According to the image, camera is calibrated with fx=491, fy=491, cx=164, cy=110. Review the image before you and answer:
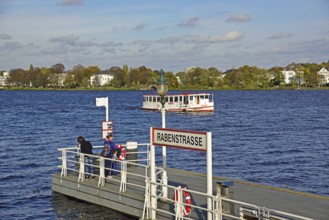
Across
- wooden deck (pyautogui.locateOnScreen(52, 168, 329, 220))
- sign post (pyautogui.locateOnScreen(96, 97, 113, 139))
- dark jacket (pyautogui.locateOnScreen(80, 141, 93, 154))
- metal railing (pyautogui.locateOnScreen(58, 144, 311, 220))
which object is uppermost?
sign post (pyautogui.locateOnScreen(96, 97, 113, 139))

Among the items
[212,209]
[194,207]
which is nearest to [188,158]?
[194,207]

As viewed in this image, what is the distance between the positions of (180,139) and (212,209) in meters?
1.92

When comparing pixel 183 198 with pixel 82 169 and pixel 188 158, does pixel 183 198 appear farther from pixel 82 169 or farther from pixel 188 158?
pixel 188 158

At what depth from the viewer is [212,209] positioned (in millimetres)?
11852

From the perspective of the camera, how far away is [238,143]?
4266cm

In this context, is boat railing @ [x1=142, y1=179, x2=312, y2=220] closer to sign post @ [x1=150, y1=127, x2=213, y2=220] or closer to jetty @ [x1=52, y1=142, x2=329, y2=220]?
jetty @ [x1=52, y1=142, x2=329, y2=220]

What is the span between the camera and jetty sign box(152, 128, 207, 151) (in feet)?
39.0

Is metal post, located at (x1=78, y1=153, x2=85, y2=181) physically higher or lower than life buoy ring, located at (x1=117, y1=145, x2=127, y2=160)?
lower

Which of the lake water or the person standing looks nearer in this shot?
the person standing

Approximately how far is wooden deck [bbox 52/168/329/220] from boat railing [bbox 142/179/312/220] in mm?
143

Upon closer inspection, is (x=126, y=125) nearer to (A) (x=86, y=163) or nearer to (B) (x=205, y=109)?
(B) (x=205, y=109)

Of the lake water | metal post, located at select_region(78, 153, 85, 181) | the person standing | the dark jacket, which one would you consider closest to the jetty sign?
the lake water

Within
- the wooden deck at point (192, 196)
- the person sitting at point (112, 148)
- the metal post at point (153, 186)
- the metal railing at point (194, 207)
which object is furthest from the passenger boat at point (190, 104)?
the metal post at point (153, 186)

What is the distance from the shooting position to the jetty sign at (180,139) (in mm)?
11892
